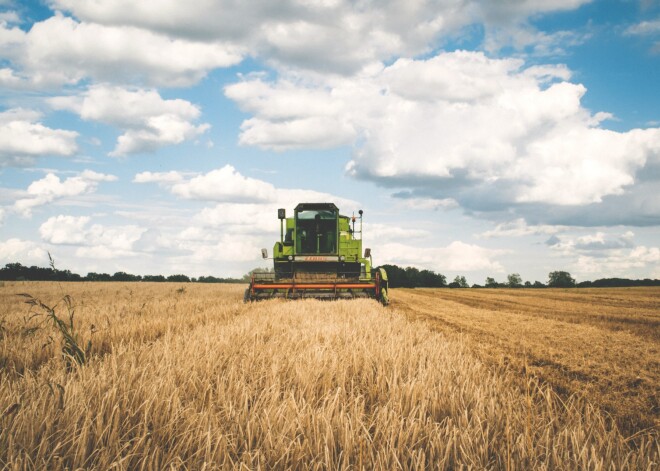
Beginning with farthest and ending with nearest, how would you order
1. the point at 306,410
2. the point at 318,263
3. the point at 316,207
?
1. the point at 316,207
2. the point at 318,263
3. the point at 306,410

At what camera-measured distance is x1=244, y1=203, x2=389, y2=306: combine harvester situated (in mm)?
14047

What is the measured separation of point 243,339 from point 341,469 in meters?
3.16

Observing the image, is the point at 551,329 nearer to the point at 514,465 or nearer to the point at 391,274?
the point at 514,465

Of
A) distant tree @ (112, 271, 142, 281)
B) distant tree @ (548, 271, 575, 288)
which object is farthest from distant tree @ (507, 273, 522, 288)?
distant tree @ (112, 271, 142, 281)

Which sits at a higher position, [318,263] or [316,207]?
[316,207]

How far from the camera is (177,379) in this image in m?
3.02

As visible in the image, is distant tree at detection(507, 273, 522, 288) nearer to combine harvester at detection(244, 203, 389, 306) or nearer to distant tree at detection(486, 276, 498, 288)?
distant tree at detection(486, 276, 498, 288)

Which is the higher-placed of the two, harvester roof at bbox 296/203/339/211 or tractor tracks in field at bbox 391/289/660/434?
harvester roof at bbox 296/203/339/211

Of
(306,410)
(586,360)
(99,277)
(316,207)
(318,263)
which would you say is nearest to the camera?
(306,410)

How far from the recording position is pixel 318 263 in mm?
15836

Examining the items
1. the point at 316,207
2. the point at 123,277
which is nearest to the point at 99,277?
the point at 123,277

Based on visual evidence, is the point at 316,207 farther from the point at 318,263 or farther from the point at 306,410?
the point at 306,410

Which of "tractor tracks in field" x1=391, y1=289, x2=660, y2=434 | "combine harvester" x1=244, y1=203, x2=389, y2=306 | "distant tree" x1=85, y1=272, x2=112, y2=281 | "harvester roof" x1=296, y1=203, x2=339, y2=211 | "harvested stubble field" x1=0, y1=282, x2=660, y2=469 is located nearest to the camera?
"harvested stubble field" x1=0, y1=282, x2=660, y2=469

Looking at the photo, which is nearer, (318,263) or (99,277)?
(318,263)
